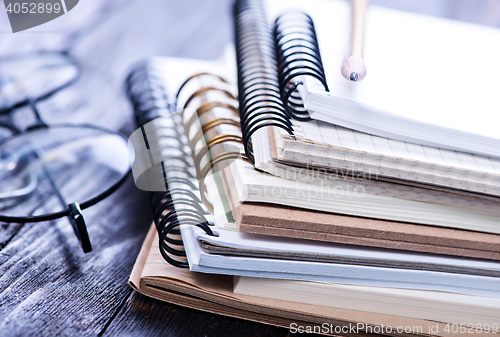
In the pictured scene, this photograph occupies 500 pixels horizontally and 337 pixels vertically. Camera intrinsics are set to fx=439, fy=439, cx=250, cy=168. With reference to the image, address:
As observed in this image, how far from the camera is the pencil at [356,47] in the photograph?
1.47ft

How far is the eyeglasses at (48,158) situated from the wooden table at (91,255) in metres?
0.02

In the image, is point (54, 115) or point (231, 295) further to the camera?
point (54, 115)

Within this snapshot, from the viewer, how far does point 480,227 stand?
47 centimetres

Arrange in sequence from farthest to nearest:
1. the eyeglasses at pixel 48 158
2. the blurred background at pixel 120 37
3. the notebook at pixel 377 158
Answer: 1. the blurred background at pixel 120 37
2. the eyeglasses at pixel 48 158
3. the notebook at pixel 377 158

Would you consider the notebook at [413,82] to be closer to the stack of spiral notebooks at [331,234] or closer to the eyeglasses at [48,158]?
the stack of spiral notebooks at [331,234]

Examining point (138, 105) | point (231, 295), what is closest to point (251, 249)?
point (231, 295)

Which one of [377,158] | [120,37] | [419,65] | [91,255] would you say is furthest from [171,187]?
[120,37]

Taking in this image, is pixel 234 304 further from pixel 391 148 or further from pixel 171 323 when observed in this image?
pixel 391 148

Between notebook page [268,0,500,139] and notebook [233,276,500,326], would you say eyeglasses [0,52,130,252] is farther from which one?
notebook page [268,0,500,139]

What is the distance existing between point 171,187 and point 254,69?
22 cm

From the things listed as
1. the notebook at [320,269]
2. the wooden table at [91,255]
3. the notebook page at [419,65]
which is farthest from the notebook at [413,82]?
the wooden table at [91,255]

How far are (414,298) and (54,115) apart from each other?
2.01 feet

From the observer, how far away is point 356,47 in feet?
1.66

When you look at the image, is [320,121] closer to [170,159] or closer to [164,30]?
[170,159]
